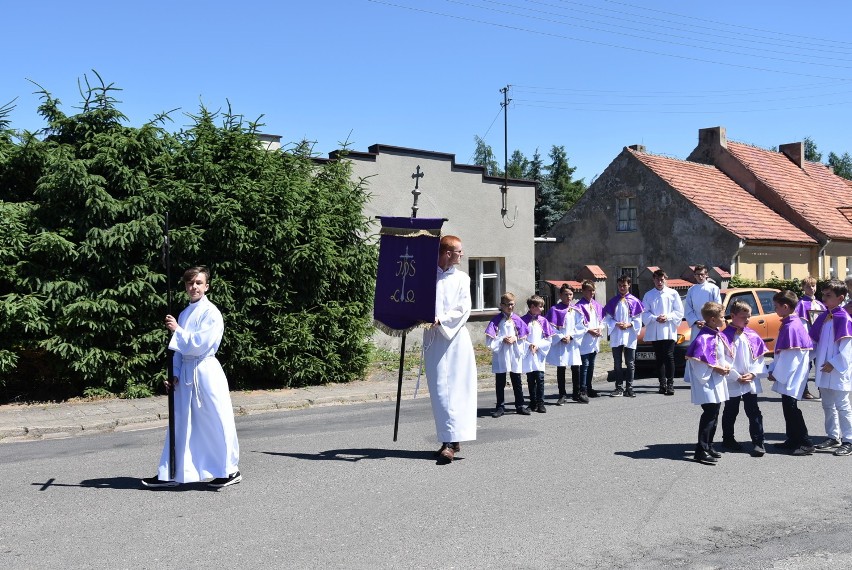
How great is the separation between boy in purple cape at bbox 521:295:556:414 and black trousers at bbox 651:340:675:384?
2.41m

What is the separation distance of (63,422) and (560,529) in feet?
24.6

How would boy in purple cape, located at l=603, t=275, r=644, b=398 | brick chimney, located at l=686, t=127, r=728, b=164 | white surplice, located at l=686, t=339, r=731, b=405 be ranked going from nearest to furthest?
1. white surplice, located at l=686, t=339, r=731, b=405
2. boy in purple cape, located at l=603, t=275, r=644, b=398
3. brick chimney, located at l=686, t=127, r=728, b=164

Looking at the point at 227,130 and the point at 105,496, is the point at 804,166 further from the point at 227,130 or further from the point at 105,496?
the point at 105,496

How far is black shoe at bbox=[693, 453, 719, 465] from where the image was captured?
7840mm

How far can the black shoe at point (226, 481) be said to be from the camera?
7.12m

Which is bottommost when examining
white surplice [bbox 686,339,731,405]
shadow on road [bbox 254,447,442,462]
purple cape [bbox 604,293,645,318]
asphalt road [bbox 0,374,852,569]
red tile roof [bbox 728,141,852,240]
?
asphalt road [bbox 0,374,852,569]

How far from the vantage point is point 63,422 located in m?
10.8

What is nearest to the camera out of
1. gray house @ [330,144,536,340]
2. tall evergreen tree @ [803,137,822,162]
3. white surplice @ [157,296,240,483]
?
white surplice @ [157,296,240,483]

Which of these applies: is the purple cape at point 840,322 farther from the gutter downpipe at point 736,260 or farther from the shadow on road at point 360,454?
the gutter downpipe at point 736,260

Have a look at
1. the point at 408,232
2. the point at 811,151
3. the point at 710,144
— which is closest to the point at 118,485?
the point at 408,232

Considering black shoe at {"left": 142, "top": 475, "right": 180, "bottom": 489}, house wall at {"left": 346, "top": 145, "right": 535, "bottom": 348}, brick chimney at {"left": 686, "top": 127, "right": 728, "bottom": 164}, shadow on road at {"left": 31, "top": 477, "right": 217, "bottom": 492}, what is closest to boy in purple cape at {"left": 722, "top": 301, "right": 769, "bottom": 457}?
shadow on road at {"left": 31, "top": 477, "right": 217, "bottom": 492}

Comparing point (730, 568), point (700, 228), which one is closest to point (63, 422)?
point (730, 568)

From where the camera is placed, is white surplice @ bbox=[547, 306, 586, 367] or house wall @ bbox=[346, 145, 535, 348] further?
house wall @ bbox=[346, 145, 535, 348]

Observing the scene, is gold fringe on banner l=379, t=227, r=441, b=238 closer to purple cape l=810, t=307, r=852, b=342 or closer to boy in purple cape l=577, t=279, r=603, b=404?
purple cape l=810, t=307, r=852, b=342
